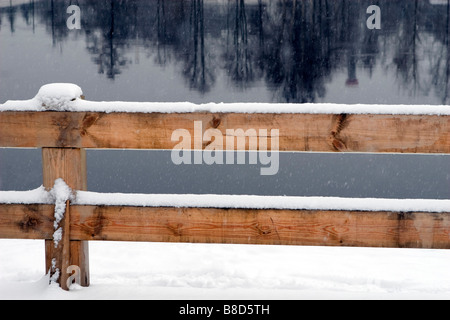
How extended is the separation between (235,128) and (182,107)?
0.30m

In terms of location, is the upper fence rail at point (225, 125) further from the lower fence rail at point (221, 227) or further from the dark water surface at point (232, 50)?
the dark water surface at point (232, 50)

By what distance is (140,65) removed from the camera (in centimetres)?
577

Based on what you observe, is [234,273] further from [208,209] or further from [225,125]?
[225,125]

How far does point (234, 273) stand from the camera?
2963 mm

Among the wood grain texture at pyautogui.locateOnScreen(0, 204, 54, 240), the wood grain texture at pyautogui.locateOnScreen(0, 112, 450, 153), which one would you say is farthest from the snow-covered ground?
the wood grain texture at pyautogui.locateOnScreen(0, 112, 450, 153)

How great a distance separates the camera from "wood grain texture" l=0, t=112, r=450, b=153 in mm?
1967

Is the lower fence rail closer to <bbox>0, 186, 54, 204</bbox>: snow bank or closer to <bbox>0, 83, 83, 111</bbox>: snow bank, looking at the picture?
<bbox>0, 186, 54, 204</bbox>: snow bank

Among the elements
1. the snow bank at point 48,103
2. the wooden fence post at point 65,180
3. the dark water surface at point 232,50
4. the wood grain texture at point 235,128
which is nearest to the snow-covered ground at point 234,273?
the wooden fence post at point 65,180

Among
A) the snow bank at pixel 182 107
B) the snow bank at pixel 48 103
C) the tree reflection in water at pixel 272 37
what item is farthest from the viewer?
the tree reflection in water at pixel 272 37

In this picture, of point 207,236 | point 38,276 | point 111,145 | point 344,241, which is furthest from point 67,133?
point 344,241

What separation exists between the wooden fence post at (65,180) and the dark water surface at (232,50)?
3.67m

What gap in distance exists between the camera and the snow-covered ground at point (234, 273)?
2.16 metres
